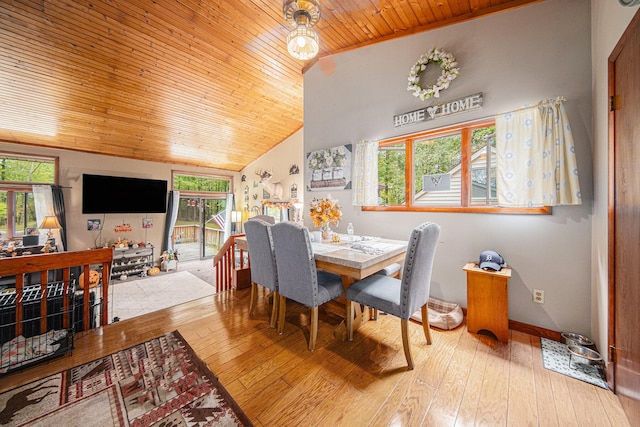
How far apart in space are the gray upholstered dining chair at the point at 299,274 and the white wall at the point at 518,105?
4.70ft

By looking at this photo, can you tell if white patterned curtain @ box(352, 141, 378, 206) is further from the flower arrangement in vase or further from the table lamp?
the table lamp

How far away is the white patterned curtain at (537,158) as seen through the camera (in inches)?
74.4

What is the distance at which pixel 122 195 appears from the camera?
5312 mm

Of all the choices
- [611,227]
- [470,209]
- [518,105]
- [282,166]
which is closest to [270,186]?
[282,166]

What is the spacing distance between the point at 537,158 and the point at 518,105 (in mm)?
538

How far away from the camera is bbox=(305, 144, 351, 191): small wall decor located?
11.2 feet

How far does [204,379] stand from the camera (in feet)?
5.21

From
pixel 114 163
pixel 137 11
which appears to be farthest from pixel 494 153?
pixel 114 163

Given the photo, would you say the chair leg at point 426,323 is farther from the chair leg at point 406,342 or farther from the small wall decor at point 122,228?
the small wall decor at point 122,228

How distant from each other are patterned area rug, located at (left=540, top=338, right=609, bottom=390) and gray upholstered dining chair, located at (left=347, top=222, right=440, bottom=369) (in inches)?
33.1

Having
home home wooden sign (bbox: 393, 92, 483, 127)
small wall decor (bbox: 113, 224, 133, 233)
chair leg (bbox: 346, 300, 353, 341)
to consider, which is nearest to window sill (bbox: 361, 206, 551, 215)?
home home wooden sign (bbox: 393, 92, 483, 127)

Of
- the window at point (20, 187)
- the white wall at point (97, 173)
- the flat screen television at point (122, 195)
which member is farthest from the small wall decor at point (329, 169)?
the window at point (20, 187)

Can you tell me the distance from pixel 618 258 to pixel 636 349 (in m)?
0.51

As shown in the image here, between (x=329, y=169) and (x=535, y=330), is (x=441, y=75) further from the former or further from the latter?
(x=535, y=330)
